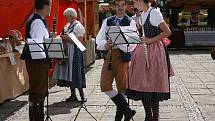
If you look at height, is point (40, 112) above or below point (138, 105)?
above

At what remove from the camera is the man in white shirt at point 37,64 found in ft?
17.9

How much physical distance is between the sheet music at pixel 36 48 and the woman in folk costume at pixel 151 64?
45.0 inches

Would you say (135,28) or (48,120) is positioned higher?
(135,28)

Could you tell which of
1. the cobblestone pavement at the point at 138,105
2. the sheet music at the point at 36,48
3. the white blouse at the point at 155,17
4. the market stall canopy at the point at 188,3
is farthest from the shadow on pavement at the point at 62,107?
the market stall canopy at the point at 188,3

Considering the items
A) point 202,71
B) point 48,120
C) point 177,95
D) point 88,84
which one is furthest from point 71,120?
point 202,71

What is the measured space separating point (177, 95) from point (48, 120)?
3.21 metres

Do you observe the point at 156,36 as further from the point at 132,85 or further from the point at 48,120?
the point at 48,120

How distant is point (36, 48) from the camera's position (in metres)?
5.41

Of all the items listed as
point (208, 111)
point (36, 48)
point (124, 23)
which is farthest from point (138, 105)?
point (36, 48)

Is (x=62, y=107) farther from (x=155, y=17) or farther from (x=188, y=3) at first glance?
(x=188, y=3)

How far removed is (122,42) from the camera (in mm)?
5523

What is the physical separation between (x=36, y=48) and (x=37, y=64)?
26 centimetres

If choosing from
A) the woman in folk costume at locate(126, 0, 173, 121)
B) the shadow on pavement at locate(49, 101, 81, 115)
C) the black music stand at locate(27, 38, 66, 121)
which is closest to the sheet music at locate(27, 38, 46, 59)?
the black music stand at locate(27, 38, 66, 121)

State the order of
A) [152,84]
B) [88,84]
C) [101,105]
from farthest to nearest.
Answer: [88,84] → [101,105] → [152,84]
